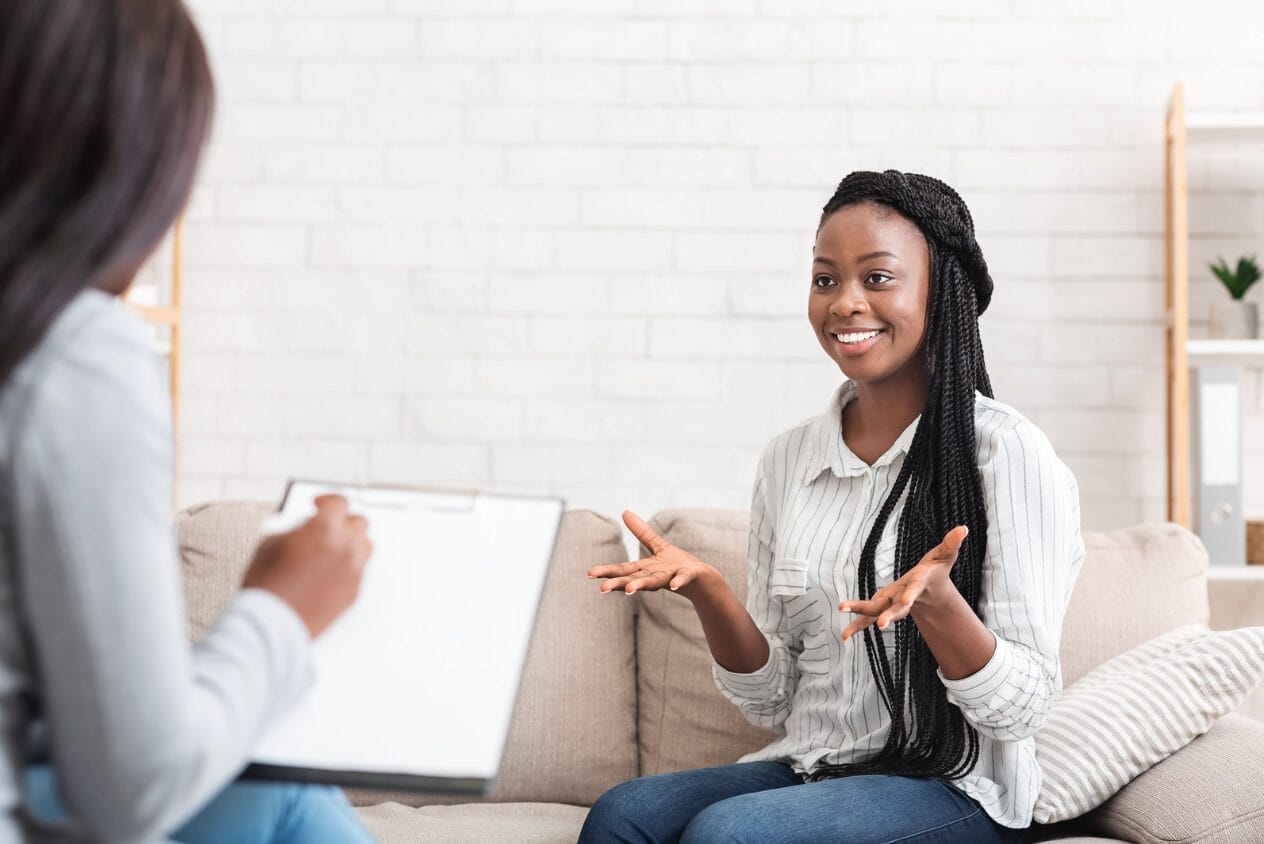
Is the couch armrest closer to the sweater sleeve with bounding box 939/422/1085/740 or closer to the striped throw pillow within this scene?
the striped throw pillow

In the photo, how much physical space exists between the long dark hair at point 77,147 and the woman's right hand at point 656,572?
2.89ft

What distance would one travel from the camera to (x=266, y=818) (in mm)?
1050

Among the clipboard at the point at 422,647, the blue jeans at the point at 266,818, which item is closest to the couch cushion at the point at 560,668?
the blue jeans at the point at 266,818

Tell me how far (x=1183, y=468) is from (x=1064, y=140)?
757mm

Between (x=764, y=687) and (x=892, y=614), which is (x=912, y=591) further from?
(x=764, y=687)

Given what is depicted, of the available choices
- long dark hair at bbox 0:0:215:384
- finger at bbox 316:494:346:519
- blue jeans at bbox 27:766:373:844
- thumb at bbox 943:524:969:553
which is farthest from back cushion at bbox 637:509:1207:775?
long dark hair at bbox 0:0:215:384

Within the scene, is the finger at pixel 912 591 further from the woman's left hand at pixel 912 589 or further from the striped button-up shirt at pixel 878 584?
the striped button-up shirt at pixel 878 584

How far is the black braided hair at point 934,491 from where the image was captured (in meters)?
1.65

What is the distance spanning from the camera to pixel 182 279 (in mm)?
2895

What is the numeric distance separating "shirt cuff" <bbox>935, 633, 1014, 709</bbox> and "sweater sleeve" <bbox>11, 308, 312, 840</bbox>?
100cm

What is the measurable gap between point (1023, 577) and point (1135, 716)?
36cm

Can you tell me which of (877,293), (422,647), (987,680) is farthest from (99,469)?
(877,293)

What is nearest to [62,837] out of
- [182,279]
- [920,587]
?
[920,587]

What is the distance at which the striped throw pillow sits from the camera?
1.73 meters
